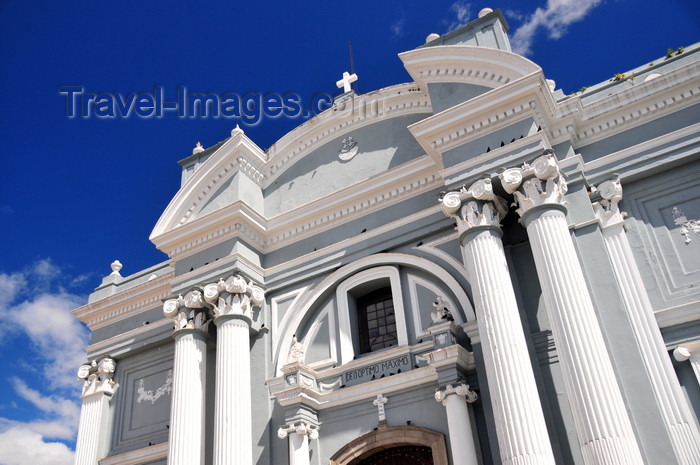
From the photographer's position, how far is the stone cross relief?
1075 centimetres

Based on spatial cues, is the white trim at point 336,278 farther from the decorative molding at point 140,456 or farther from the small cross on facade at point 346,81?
the small cross on facade at point 346,81

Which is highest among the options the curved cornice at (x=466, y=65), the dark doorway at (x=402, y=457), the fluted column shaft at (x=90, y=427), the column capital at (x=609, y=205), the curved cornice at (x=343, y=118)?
the curved cornice at (x=343, y=118)

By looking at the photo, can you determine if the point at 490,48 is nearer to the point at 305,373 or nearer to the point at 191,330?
the point at 305,373

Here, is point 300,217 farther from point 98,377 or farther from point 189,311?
point 98,377

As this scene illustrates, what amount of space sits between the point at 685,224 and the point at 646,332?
2.04 meters

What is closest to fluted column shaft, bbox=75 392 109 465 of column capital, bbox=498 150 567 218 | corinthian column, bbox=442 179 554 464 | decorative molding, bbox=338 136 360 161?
decorative molding, bbox=338 136 360 161

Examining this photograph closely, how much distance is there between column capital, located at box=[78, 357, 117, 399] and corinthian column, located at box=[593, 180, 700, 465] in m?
11.4

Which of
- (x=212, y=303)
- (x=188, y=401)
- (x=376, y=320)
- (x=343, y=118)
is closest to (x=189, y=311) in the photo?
(x=212, y=303)

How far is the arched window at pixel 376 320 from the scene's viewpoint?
1293cm

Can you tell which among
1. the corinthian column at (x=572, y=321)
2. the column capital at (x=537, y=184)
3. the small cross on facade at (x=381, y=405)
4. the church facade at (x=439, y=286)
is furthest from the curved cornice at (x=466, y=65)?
the small cross on facade at (x=381, y=405)

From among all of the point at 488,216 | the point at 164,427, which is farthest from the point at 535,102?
the point at 164,427

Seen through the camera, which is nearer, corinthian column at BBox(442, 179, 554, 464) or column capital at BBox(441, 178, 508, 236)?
corinthian column at BBox(442, 179, 554, 464)

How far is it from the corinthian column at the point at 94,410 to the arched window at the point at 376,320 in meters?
6.53

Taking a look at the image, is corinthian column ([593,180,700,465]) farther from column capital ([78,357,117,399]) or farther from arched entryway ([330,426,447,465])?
column capital ([78,357,117,399])
